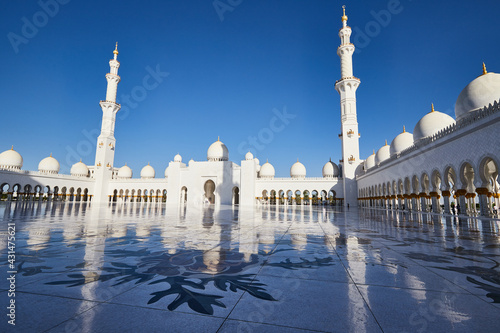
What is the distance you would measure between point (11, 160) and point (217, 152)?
24770mm

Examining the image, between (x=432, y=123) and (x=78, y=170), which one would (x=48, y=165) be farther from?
(x=432, y=123)

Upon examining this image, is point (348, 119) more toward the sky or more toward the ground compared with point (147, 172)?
more toward the sky

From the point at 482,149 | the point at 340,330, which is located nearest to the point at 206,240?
the point at 340,330

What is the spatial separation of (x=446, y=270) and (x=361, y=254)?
2.83ft

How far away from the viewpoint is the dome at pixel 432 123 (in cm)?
1664

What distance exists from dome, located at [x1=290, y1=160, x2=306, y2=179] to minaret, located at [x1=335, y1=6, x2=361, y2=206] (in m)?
5.94

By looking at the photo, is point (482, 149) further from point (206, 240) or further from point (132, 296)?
point (132, 296)

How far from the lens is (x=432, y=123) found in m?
16.8

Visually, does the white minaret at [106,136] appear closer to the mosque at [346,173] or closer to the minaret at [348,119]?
the mosque at [346,173]

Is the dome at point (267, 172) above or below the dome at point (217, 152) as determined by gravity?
below

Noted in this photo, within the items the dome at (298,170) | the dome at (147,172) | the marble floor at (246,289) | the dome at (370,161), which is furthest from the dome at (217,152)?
the marble floor at (246,289)

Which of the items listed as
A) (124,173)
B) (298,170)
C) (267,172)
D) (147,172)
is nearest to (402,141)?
(298,170)

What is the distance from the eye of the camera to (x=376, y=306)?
158cm

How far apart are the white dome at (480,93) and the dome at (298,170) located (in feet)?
69.9
